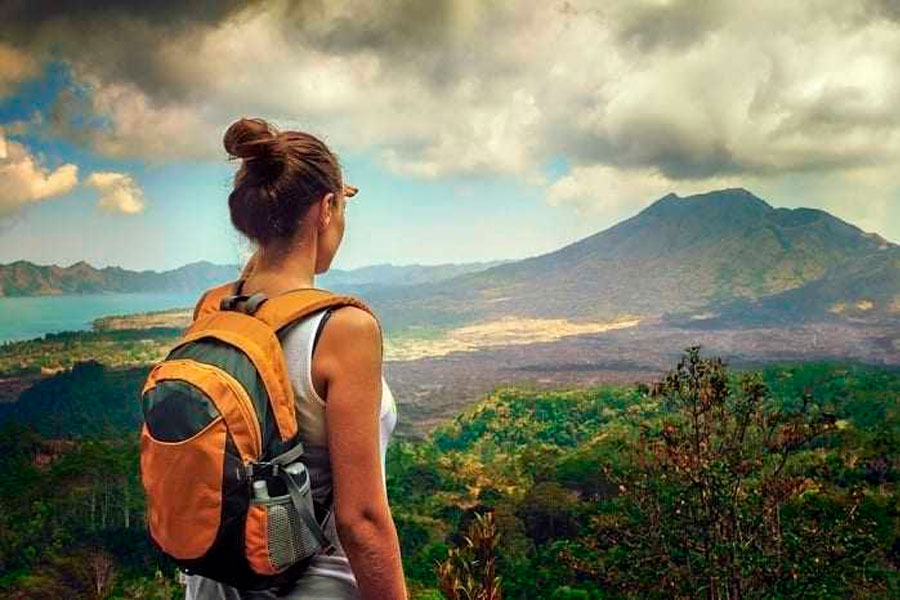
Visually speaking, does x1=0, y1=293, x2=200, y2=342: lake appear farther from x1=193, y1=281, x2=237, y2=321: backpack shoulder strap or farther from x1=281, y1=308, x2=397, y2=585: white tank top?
x1=281, y1=308, x2=397, y2=585: white tank top

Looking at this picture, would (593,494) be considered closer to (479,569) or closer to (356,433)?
(479,569)

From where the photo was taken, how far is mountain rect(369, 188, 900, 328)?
4146 inches

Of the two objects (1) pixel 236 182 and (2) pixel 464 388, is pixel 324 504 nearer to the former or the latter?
(1) pixel 236 182

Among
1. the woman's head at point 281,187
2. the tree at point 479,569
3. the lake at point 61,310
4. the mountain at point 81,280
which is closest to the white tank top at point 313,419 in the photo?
the woman's head at point 281,187

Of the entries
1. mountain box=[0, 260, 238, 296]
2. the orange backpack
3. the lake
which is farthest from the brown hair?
mountain box=[0, 260, 238, 296]

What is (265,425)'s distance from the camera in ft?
2.43

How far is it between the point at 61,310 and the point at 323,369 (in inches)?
3482

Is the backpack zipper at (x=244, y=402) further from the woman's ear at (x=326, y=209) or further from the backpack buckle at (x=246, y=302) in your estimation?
the woman's ear at (x=326, y=209)

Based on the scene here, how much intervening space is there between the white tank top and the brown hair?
130 millimetres

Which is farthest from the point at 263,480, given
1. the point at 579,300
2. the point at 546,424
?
the point at 579,300

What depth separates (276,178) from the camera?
831 millimetres

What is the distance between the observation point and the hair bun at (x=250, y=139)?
83cm

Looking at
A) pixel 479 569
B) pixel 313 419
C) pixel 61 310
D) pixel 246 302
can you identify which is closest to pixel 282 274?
pixel 246 302

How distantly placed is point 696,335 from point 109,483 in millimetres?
75705
